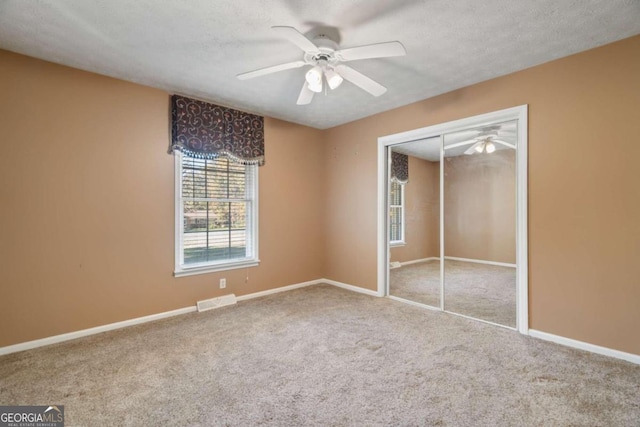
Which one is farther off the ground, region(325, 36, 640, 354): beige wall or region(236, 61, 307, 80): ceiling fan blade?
region(236, 61, 307, 80): ceiling fan blade

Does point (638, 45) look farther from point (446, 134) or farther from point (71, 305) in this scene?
point (71, 305)

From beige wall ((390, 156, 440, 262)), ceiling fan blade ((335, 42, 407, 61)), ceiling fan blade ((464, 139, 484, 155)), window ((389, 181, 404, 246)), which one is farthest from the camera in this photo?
window ((389, 181, 404, 246))

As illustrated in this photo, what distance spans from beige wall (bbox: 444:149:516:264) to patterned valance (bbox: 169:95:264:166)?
8.35ft

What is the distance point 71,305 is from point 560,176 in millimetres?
4769

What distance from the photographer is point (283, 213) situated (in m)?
4.59

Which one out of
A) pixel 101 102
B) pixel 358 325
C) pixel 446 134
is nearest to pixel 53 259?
pixel 101 102

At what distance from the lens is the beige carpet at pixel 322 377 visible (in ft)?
5.99

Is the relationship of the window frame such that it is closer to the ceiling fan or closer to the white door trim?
the white door trim

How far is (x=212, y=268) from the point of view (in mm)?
3840

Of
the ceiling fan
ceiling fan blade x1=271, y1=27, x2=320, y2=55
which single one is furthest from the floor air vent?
ceiling fan blade x1=271, y1=27, x2=320, y2=55

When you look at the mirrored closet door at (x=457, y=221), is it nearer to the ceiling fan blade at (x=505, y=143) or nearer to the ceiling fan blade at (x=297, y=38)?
the ceiling fan blade at (x=505, y=143)

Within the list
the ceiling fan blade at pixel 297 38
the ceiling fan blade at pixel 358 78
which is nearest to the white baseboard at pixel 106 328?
the ceiling fan blade at pixel 358 78
